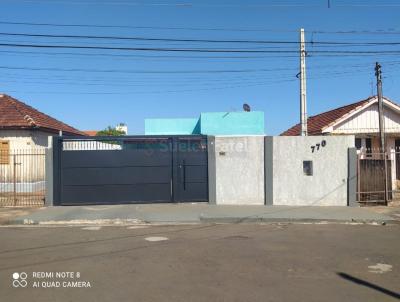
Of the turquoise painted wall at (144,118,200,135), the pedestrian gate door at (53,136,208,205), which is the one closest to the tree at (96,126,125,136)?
the turquoise painted wall at (144,118,200,135)

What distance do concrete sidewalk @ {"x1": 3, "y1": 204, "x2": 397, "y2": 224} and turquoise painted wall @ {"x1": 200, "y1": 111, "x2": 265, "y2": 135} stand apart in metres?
16.8

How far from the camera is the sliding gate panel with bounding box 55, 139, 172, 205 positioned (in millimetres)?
17672

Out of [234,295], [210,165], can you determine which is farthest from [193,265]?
[210,165]

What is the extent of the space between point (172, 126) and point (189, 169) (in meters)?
19.4

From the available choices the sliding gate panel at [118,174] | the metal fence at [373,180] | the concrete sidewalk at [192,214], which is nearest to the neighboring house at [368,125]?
the metal fence at [373,180]

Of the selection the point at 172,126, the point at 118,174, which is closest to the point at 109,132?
the point at 172,126

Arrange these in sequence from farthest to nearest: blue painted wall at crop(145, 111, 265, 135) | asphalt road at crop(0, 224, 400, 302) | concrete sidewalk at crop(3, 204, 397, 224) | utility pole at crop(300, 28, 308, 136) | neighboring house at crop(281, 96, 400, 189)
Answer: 1. blue painted wall at crop(145, 111, 265, 135)
2. neighboring house at crop(281, 96, 400, 189)
3. utility pole at crop(300, 28, 308, 136)
4. concrete sidewalk at crop(3, 204, 397, 224)
5. asphalt road at crop(0, 224, 400, 302)

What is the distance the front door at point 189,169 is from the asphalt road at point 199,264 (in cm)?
538

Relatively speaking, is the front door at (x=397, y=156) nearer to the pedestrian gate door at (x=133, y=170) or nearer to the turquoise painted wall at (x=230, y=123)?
the turquoise painted wall at (x=230, y=123)

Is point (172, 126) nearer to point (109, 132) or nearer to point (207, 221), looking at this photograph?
point (207, 221)

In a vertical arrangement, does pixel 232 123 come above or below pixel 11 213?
above

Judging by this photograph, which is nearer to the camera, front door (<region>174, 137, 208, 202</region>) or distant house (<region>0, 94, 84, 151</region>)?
front door (<region>174, 137, 208, 202</region>)

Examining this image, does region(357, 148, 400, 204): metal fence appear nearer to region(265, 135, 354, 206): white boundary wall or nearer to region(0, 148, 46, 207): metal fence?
region(265, 135, 354, 206): white boundary wall

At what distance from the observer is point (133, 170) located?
17.9m
